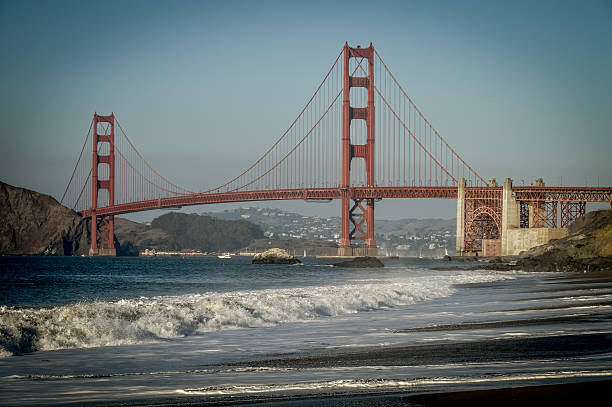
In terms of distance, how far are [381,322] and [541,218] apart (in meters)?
74.7

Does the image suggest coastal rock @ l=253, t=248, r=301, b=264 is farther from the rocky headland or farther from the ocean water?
the ocean water

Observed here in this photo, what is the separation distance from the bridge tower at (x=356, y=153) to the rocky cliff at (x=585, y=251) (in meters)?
37.8

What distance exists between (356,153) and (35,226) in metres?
65.7

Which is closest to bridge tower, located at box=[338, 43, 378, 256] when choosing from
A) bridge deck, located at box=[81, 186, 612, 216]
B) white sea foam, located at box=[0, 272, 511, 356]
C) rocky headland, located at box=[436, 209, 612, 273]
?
bridge deck, located at box=[81, 186, 612, 216]

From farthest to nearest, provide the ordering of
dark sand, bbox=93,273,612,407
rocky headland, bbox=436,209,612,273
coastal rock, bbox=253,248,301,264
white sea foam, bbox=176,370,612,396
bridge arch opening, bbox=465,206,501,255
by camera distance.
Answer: bridge arch opening, bbox=465,206,501,255
coastal rock, bbox=253,248,301,264
rocky headland, bbox=436,209,612,273
white sea foam, bbox=176,370,612,396
dark sand, bbox=93,273,612,407

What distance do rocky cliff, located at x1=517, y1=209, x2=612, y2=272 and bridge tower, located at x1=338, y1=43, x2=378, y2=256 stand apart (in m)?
37.8

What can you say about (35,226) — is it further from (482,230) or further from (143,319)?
(143,319)

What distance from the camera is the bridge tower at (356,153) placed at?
88.6m

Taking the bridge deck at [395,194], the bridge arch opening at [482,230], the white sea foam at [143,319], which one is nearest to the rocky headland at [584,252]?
the white sea foam at [143,319]

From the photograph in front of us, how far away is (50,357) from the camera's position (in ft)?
31.2

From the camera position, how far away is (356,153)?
9162 cm

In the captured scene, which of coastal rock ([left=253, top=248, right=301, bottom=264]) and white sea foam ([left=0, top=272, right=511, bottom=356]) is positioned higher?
white sea foam ([left=0, top=272, right=511, bottom=356])

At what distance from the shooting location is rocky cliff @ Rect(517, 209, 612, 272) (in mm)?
38906

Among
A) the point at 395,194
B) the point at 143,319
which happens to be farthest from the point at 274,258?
the point at 143,319
